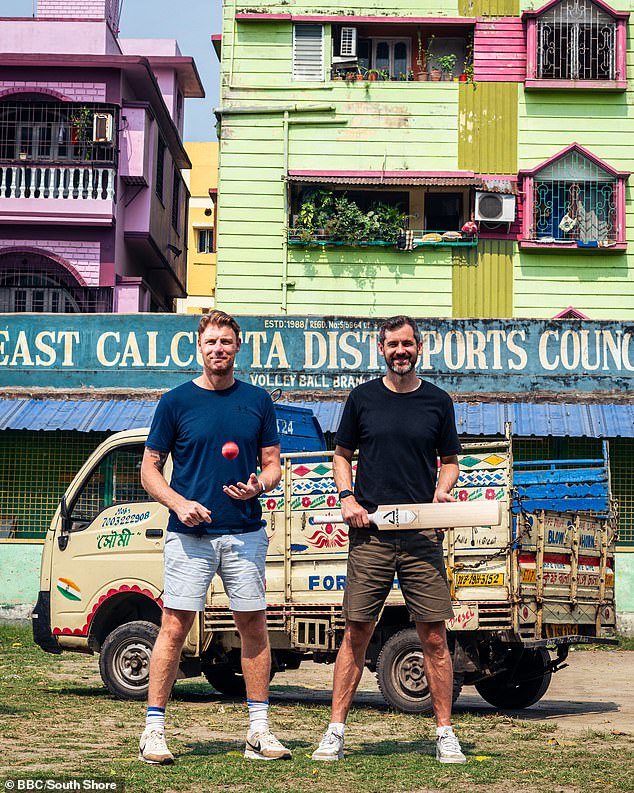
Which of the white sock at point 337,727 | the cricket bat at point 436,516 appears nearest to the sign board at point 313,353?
the cricket bat at point 436,516

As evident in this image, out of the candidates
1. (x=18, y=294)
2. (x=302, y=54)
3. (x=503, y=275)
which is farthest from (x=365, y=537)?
(x=18, y=294)

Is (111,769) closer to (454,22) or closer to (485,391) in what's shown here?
(485,391)

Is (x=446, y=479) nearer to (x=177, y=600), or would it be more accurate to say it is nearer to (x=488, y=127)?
(x=177, y=600)

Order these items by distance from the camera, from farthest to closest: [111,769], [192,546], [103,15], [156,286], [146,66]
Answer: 1. [156,286]
2. [103,15]
3. [146,66]
4. [192,546]
5. [111,769]

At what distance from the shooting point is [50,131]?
24641mm

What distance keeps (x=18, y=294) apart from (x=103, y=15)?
20.7 ft

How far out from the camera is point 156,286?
99.2 feet

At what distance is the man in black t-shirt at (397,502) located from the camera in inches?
266

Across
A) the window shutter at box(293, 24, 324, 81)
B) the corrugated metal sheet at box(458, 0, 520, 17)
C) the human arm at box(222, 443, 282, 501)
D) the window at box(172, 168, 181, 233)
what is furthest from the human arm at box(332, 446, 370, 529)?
the window at box(172, 168, 181, 233)

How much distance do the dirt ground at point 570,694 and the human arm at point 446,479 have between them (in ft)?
9.37

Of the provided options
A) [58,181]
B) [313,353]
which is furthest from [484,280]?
[58,181]

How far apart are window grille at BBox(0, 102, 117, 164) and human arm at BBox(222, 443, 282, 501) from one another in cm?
1813

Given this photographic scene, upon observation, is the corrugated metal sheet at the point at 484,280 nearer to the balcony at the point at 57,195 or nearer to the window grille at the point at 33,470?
the balcony at the point at 57,195

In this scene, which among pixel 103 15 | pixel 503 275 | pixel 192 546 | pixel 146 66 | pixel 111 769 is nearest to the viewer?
pixel 111 769
